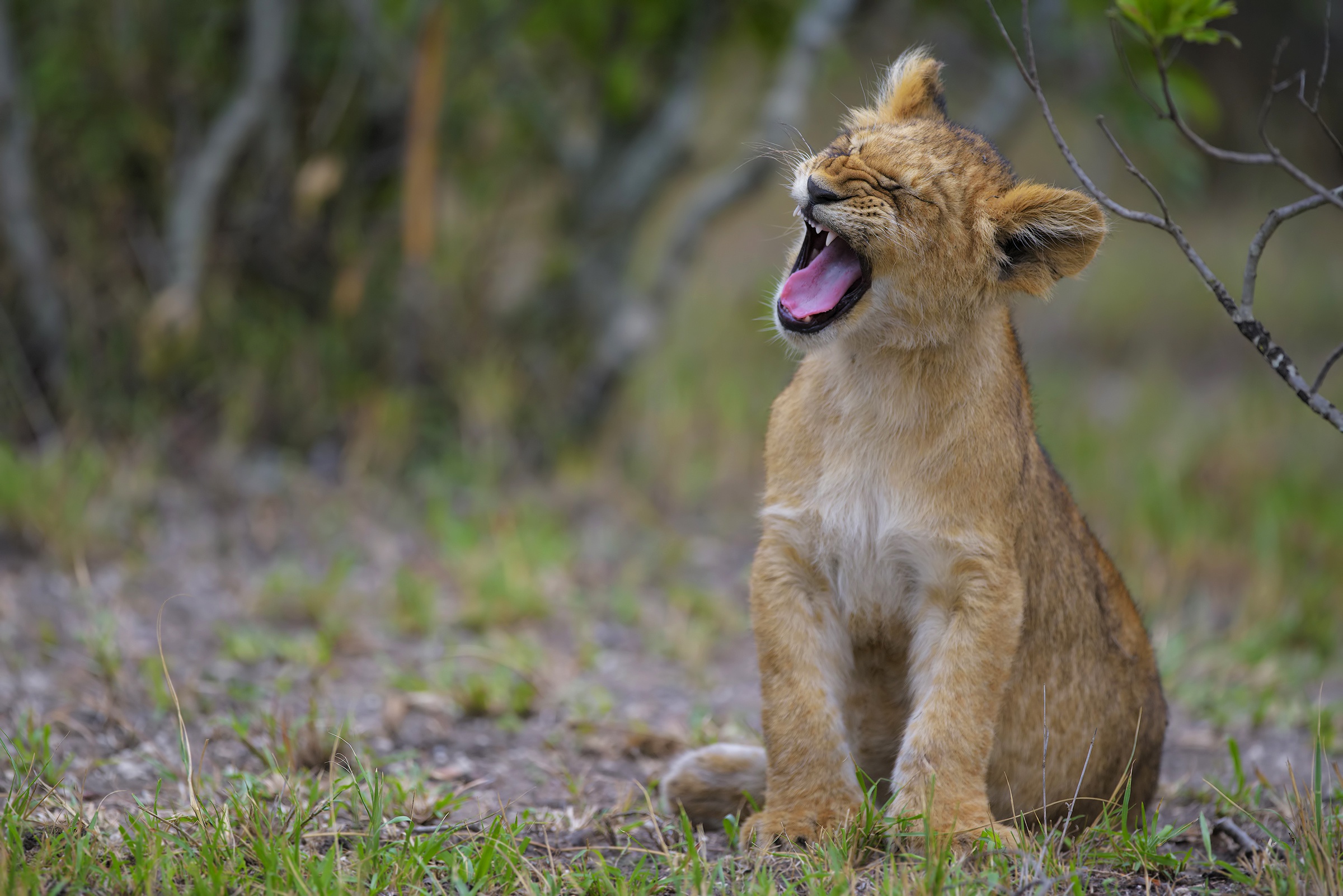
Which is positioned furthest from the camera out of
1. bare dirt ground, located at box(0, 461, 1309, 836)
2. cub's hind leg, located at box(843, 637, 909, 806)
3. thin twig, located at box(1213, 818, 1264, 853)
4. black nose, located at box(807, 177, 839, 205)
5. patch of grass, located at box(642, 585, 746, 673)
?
patch of grass, located at box(642, 585, 746, 673)

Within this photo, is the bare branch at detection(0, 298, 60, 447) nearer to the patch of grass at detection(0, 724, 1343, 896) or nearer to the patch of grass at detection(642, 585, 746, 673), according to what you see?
the patch of grass at detection(642, 585, 746, 673)

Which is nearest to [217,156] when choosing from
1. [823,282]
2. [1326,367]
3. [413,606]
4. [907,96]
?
[413,606]

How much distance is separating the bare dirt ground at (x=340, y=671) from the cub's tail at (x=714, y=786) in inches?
9.3

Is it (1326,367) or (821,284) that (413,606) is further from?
(1326,367)

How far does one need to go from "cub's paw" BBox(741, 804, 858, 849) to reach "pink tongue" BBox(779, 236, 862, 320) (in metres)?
1.26

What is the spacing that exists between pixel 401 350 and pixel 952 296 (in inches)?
189

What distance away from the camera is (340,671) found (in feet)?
16.4

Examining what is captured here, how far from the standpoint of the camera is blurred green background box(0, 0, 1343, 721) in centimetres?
659

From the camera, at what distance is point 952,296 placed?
10.4 ft

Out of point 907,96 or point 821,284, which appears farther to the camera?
point 907,96

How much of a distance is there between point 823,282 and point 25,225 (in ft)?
16.5

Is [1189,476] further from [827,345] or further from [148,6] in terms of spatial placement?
[148,6]

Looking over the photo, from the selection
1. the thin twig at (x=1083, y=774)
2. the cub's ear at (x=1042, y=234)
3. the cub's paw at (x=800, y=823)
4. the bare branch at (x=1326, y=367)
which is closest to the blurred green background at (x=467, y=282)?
the thin twig at (x=1083, y=774)

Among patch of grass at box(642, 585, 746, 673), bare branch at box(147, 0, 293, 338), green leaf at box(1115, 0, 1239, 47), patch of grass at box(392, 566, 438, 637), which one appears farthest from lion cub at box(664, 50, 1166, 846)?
bare branch at box(147, 0, 293, 338)
